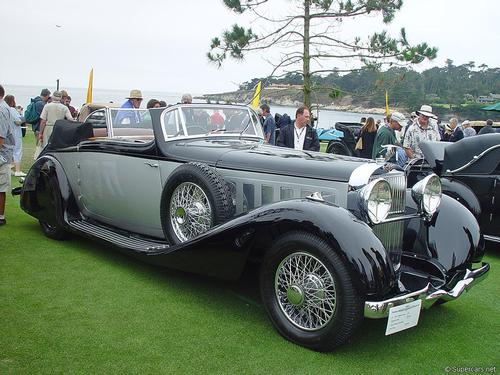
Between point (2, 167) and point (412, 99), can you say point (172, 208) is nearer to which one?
point (2, 167)

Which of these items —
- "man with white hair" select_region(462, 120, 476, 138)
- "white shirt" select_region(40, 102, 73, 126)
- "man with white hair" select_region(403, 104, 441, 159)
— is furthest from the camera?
"man with white hair" select_region(462, 120, 476, 138)

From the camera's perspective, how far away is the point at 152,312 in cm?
404

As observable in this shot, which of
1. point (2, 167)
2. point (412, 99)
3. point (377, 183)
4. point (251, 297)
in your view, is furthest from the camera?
point (412, 99)

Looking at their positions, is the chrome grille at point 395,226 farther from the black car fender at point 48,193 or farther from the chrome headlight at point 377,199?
the black car fender at point 48,193

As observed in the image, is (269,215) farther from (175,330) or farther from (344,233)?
(175,330)

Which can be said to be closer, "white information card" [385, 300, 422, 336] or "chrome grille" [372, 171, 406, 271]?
"white information card" [385, 300, 422, 336]

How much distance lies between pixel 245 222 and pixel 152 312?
1.10 metres

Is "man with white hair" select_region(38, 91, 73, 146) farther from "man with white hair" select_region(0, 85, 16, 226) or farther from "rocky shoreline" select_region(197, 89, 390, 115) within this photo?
"rocky shoreline" select_region(197, 89, 390, 115)

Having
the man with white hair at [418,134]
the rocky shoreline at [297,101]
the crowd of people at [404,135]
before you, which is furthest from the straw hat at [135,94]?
the rocky shoreline at [297,101]

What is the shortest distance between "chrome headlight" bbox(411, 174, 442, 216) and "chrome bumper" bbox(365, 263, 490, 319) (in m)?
0.61

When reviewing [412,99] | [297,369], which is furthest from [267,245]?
[412,99]

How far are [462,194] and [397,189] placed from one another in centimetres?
261

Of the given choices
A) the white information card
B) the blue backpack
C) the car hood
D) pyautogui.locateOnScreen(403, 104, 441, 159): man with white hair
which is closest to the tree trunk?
pyautogui.locateOnScreen(403, 104, 441, 159): man with white hair

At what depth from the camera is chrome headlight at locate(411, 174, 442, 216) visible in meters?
4.23
